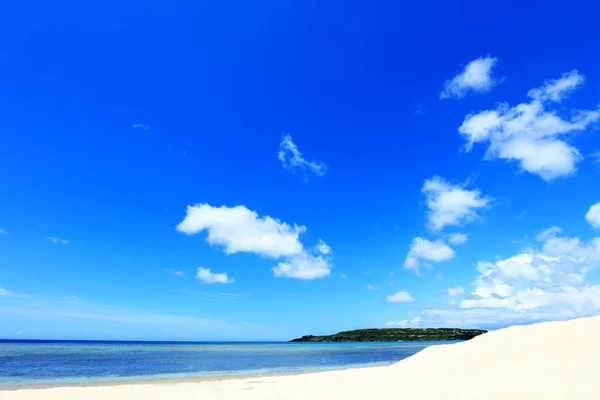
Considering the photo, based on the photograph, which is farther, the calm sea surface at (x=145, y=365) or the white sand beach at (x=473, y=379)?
the calm sea surface at (x=145, y=365)

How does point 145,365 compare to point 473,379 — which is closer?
point 473,379

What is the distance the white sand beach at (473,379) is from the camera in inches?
628

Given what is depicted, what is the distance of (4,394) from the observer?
20.5 meters

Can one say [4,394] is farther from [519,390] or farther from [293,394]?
[519,390]

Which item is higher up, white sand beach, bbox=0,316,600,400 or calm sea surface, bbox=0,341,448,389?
white sand beach, bbox=0,316,600,400

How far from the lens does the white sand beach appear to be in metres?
16.0

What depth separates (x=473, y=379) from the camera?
18.7 metres

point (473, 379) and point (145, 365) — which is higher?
point (473, 379)

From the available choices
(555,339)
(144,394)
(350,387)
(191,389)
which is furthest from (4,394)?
(555,339)

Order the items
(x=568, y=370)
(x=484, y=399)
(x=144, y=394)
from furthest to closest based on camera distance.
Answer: (x=144, y=394) → (x=568, y=370) → (x=484, y=399)

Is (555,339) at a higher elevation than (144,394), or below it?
higher

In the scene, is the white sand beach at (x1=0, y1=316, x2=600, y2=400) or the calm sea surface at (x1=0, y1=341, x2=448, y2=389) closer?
the white sand beach at (x1=0, y1=316, x2=600, y2=400)

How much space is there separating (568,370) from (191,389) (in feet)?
66.9

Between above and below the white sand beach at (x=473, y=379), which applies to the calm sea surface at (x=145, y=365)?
below
